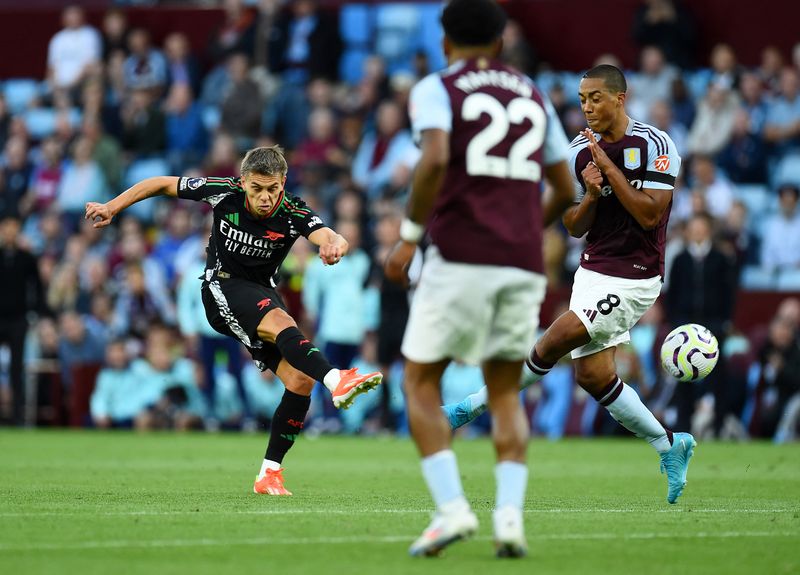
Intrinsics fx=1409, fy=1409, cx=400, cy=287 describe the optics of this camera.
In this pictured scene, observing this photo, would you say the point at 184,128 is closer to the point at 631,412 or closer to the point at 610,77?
the point at 610,77

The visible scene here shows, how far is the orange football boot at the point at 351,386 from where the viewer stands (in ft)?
28.3

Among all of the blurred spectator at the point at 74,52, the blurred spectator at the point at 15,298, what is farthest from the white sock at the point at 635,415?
the blurred spectator at the point at 74,52

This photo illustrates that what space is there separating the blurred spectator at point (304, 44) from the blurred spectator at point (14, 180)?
4500mm

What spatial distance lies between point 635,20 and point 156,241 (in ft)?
26.9

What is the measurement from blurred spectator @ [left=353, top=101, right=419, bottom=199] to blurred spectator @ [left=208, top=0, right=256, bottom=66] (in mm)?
3407

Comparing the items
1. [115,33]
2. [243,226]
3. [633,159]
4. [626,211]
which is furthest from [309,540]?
[115,33]

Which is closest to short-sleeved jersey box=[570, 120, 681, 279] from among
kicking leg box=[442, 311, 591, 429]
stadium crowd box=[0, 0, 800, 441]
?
kicking leg box=[442, 311, 591, 429]

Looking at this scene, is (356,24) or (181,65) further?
(181,65)

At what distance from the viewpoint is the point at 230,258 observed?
973cm

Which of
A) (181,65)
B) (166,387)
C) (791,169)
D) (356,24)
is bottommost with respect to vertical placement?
(166,387)

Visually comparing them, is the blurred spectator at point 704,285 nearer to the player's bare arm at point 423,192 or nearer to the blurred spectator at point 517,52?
the blurred spectator at point 517,52

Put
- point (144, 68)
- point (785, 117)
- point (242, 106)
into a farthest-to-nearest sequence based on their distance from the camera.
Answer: point (144, 68)
point (242, 106)
point (785, 117)

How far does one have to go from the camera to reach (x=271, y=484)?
30.6ft

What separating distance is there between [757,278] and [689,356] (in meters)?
9.22
